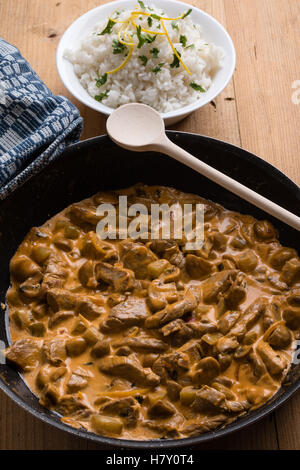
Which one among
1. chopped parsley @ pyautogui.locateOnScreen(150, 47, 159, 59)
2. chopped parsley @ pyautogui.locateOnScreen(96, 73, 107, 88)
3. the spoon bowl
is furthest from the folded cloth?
chopped parsley @ pyautogui.locateOnScreen(150, 47, 159, 59)

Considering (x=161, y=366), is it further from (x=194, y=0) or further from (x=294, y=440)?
(x=194, y=0)

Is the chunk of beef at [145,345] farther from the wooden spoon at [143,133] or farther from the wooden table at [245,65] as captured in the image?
the wooden table at [245,65]

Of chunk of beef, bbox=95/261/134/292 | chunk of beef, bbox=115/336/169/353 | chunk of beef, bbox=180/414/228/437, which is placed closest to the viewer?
chunk of beef, bbox=180/414/228/437

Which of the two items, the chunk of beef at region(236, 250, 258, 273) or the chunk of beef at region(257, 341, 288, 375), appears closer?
the chunk of beef at region(257, 341, 288, 375)

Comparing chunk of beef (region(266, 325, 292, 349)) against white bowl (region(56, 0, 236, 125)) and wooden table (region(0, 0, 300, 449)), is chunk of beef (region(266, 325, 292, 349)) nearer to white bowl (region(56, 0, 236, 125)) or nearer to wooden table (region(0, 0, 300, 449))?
wooden table (region(0, 0, 300, 449))

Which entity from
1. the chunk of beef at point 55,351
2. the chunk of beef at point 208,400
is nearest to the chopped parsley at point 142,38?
the chunk of beef at point 55,351

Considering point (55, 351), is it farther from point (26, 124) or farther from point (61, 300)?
point (26, 124)

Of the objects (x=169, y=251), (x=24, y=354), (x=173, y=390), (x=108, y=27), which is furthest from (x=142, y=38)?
(x=173, y=390)
